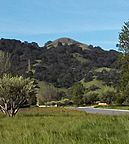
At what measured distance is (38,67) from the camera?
184 metres

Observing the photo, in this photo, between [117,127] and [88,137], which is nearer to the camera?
[88,137]

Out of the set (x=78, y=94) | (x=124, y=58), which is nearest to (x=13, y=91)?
(x=124, y=58)

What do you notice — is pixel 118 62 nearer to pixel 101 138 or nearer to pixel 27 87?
pixel 27 87

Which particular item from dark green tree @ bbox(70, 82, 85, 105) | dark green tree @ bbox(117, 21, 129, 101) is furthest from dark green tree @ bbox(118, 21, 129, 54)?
dark green tree @ bbox(70, 82, 85, 105)

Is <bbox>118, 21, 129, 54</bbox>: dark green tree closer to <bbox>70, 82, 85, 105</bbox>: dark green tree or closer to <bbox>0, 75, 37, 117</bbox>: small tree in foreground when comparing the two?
<bbox>0, 75, 37, 117</bbox>: small tree in foreground

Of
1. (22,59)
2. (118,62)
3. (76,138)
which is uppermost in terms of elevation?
(22,59)

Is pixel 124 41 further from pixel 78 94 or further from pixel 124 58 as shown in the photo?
pixel 78 94

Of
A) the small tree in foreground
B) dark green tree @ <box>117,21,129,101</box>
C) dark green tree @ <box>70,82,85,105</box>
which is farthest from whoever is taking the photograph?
dark green tree @ <box>70,82,85,105</box>

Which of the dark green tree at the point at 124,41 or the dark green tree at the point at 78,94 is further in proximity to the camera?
the dark green tree at the point at 78,94

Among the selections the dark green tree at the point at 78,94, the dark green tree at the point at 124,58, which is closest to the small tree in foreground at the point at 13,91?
the dark green tree at the point at 124,58

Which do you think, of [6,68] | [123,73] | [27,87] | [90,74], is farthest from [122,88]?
[90,74]

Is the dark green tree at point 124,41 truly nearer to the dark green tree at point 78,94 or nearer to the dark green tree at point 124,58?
the dark green tree at point 124,58

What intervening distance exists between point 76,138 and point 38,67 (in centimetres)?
17562

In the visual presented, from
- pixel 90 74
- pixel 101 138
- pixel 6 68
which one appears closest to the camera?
pixel 101 138
